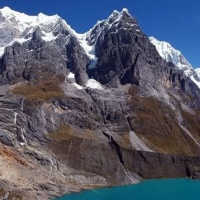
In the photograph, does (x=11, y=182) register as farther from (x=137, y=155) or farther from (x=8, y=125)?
(x=137, y=155)

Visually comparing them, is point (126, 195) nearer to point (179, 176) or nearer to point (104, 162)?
point (104, 162)

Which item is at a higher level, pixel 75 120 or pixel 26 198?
pixel 75 120

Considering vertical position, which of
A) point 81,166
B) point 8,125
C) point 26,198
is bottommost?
point 26,198

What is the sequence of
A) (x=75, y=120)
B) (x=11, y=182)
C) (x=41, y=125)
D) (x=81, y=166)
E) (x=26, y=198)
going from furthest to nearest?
(x=75, y=120), (x=41, y=125), (x=81, y=166), (x=11, y=182), (x=26, y=198)

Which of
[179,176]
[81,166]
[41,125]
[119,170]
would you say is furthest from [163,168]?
[41,125]

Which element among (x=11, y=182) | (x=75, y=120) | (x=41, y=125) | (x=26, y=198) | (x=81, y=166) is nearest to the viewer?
(x=26, y=198)

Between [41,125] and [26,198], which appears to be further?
[41,125]
